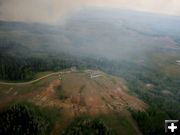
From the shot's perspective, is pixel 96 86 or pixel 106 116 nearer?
pixel 106 116

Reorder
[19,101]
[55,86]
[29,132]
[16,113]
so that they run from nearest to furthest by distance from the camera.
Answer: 1. [29,132]
2. [16,113]
3. [19,101]
4. [55,86]

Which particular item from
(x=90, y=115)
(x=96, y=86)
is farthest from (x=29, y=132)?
(x=96, y=86)

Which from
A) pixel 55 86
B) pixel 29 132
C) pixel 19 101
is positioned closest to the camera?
pixel 29 132

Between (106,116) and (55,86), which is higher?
(55,86)

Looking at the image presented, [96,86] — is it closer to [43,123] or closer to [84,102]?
[84,102]

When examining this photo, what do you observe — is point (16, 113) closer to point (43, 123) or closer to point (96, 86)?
point (43, 123)

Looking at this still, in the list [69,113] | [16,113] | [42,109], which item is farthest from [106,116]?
[16,113]
